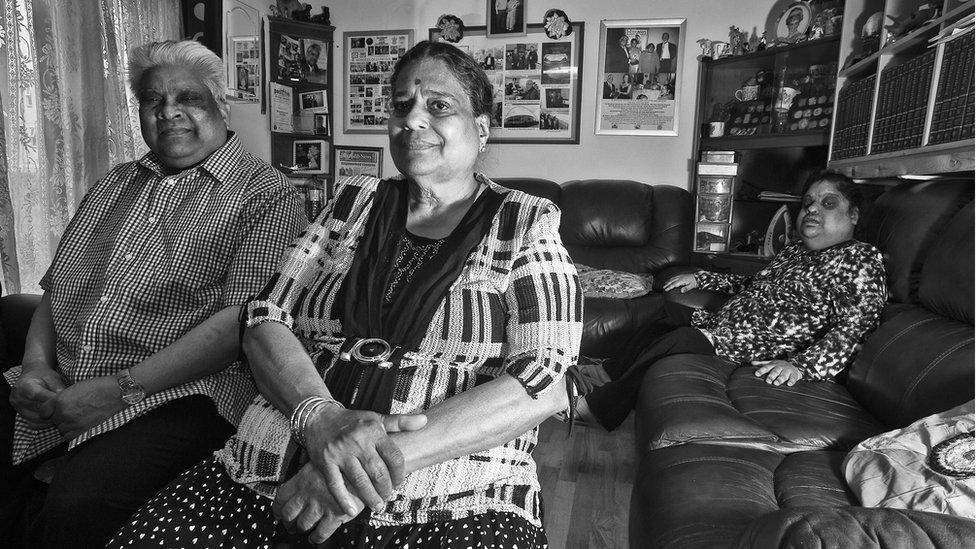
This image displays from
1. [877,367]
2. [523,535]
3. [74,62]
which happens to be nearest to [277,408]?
[523,535]

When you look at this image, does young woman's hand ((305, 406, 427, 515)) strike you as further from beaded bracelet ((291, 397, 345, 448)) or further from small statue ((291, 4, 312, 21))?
small statue ((291, 4, 312, 21))

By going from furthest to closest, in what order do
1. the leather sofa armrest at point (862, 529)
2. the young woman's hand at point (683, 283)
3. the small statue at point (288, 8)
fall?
the small statue at point (288, 8) → the young woman's hand at point (683, 283) → the leather sofa armrest at point (862, 529)

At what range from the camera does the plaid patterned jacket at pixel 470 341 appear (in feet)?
2.71

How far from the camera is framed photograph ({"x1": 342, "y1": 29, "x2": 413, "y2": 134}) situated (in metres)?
3.91

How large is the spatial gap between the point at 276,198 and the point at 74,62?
5.92 feet

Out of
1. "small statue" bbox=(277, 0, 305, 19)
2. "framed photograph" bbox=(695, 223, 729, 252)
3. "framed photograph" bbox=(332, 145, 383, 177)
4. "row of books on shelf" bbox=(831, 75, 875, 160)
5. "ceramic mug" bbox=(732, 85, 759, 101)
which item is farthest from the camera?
"framed photograph" bbox=(332, 145, 383, 177)

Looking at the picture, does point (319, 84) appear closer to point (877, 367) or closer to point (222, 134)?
point (222, 134)

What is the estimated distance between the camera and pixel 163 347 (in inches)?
46.4

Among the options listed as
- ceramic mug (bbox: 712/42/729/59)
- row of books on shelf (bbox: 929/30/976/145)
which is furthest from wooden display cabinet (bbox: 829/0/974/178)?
ceramic mug (bbox: 712/42/729/59)

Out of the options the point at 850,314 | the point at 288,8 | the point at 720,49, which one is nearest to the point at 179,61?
the point at 850,314

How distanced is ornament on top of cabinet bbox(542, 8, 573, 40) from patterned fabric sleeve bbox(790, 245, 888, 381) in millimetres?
2330

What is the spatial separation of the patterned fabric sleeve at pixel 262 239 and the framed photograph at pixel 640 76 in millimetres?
2809

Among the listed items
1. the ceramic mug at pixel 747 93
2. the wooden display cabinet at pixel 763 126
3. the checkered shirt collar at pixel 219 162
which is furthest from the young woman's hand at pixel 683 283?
the checkered shirt collar at pixel 219 162

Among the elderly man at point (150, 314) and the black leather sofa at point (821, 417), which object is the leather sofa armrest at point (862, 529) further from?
the elderly man at point (150, 314)
